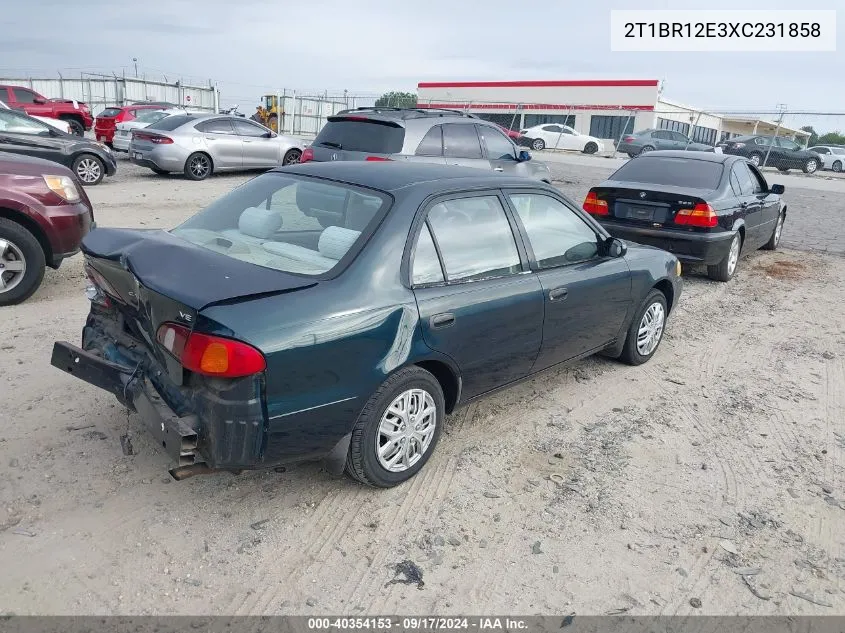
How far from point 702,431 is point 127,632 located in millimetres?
3503

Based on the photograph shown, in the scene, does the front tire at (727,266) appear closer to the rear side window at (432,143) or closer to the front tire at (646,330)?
the front tire at (646,330)

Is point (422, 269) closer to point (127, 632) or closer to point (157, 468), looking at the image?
point (157, 468)

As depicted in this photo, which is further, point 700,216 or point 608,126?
point 608,126

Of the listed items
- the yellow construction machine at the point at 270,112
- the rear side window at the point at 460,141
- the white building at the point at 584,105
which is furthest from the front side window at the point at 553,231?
the white building at the point at 584,105

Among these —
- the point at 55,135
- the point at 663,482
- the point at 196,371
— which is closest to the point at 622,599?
the point at 663,482

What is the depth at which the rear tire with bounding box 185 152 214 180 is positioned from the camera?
48.5 ft

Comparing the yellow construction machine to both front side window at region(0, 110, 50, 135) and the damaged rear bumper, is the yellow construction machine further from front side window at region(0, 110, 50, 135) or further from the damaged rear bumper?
the damaged rear bumper

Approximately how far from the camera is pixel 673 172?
27.6 feet

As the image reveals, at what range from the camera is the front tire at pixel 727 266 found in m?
8.22

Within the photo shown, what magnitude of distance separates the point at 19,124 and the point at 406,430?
11919 mm

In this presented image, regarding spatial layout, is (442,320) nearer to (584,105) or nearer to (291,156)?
(291,156)

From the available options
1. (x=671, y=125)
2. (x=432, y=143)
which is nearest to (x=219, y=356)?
(x=432, y=143)

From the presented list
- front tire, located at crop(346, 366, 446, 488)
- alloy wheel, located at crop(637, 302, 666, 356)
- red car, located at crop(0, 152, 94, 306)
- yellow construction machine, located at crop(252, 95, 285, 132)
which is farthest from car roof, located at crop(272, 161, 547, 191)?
yellow construction machine, located at crop(252, 95, 285, 132)

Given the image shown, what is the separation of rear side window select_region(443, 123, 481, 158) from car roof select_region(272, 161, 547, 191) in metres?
5.38
